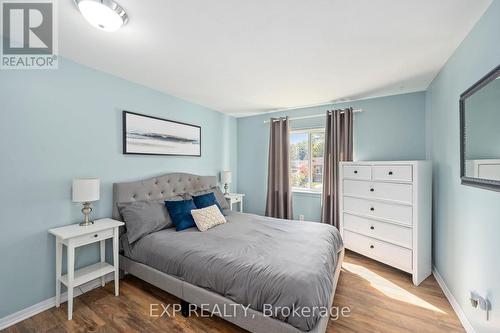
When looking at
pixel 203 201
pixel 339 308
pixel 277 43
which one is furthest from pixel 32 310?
pixel 277 43

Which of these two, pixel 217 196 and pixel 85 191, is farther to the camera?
pixel 217 196

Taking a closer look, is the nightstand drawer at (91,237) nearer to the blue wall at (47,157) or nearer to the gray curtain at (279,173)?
the blue wall at (47,157)

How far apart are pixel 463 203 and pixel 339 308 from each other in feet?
4.70

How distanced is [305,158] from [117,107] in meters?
3.08

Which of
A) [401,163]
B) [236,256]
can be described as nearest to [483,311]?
[401,163]

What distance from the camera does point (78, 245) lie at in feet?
6.29

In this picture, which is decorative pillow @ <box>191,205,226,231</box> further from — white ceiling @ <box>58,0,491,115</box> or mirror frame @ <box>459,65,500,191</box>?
mirror frame @ <box>459,65,500,191</box>

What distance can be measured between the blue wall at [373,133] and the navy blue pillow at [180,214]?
1.97 metres

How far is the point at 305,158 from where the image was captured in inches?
159

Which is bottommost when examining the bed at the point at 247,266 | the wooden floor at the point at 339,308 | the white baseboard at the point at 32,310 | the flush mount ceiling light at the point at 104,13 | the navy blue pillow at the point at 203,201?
the wooden floor at the point at 339,308

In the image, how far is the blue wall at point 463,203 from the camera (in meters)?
Answer: 1.41

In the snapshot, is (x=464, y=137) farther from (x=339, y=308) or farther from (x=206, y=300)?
(x=206, y=300)

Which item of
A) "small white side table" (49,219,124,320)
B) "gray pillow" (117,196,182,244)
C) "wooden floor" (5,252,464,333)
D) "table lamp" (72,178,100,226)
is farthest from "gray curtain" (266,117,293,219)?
"table lamp" (72,178,100,226)

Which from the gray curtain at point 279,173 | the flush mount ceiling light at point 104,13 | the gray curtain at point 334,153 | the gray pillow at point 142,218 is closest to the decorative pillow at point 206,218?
the gray pillow at point 142,218
